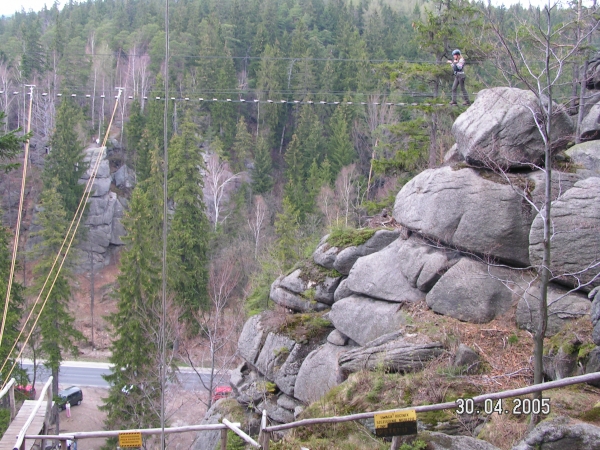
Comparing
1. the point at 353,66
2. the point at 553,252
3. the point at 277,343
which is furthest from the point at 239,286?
the point at 353,66

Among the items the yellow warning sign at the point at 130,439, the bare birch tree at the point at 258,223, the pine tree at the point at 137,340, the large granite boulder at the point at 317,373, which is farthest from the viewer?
the bare birch tree at the point at 258,223

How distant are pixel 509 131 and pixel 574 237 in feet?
9.82

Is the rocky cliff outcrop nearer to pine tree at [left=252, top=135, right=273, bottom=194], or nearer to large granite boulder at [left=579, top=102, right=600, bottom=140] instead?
large granite boulder at [left=579, top=102, right=600, bottom=140]

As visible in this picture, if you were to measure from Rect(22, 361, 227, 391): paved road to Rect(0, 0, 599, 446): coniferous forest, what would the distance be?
5.20ft

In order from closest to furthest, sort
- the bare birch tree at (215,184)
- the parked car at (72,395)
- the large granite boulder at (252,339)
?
1. the large granite boulder at (252,339)
2. the parked car at (72,395)
3. the bare birch tree at (215,184)

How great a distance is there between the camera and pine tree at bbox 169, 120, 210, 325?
35.1 m

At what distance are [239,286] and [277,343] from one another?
77.8 ft

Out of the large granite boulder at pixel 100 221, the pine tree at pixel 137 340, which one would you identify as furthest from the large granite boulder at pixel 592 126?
the large granite boulder at pixel 100 221

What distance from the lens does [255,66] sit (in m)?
68.3

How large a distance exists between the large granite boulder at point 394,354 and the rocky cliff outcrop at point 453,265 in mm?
22

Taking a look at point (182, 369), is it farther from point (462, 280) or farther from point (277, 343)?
point (462, 280)

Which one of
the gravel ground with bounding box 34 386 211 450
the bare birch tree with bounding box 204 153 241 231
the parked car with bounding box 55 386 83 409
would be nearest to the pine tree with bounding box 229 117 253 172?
the bare birch tree with bounding box 204 153 241 231

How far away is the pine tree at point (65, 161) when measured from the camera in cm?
4647

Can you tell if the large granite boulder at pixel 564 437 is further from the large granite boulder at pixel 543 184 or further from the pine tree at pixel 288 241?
the pine tree at pixel 288 241
